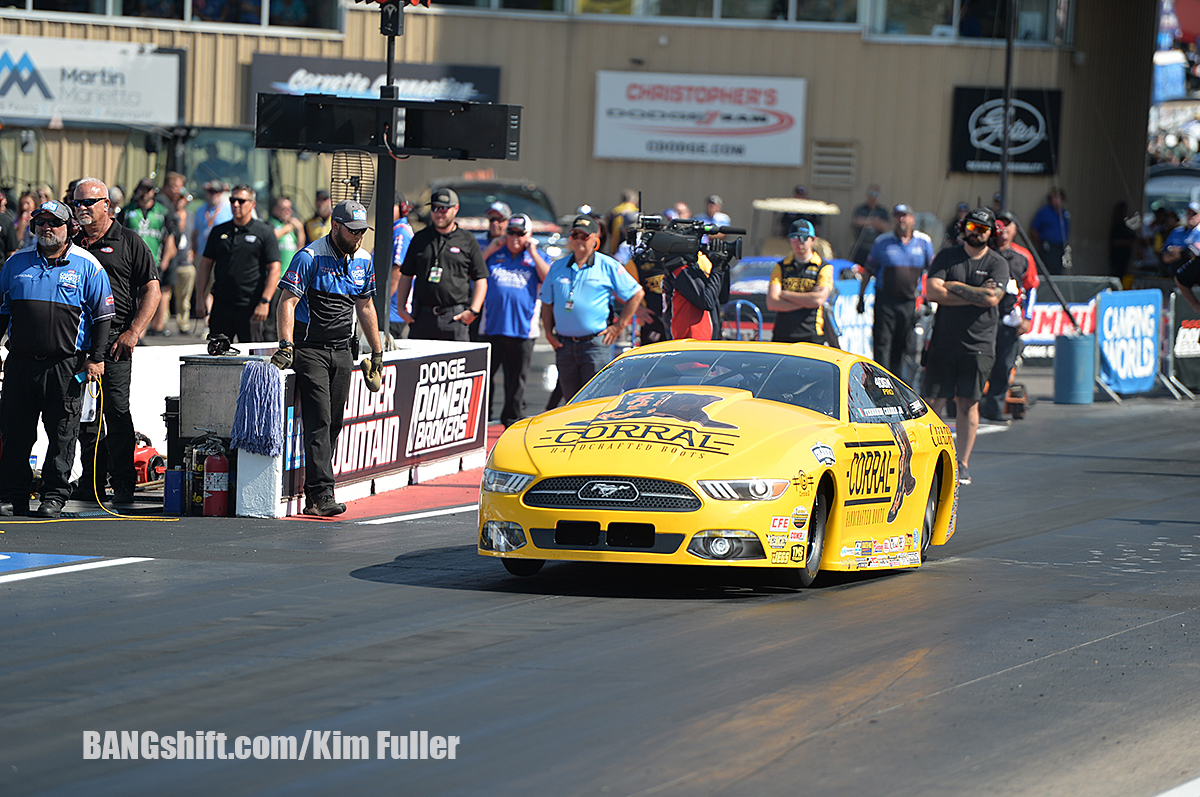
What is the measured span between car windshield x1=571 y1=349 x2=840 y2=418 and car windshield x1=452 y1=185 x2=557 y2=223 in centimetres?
→ 1787

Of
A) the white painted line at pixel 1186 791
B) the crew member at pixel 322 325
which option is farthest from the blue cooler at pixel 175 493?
the white painted line at pixel 1186 791

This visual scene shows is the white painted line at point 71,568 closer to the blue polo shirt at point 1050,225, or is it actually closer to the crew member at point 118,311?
the crew member at point 118,311

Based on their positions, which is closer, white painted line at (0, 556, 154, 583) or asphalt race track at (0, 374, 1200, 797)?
asphalt race track at (0, 374, 1200, 797)

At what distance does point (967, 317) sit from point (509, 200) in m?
15.5

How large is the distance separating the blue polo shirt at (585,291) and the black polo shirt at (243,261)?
2436 mm

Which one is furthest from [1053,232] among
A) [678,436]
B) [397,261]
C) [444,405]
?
[678,436]

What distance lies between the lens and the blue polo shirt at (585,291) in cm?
1442

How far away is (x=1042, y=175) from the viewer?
1287 inches

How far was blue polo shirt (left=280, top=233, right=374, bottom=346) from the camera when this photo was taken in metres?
11.4

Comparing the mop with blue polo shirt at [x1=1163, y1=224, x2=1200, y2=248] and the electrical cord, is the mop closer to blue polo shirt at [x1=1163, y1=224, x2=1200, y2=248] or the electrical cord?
the electrical cord

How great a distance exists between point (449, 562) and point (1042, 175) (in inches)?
989

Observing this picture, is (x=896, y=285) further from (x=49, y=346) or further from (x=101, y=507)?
(x=49, y=346)

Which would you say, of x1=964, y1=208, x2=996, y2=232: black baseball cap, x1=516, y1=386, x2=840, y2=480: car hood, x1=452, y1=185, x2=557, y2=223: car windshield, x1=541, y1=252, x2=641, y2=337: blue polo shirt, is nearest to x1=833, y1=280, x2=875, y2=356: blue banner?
x1=541, y1=252, x2=641, y2=337: blue polo shirt

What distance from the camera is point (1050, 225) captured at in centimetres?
3198
